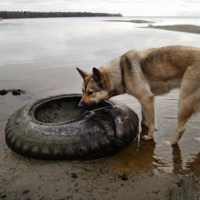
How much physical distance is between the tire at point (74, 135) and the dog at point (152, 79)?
0.47 meters

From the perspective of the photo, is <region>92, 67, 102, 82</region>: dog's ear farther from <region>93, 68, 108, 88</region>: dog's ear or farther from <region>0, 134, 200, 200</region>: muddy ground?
<region>0, 134, 200, 200</region>: muddy ground

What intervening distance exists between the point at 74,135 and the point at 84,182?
83 cm

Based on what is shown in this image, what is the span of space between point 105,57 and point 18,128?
9697mm

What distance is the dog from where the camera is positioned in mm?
3674

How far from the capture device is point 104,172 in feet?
10.3

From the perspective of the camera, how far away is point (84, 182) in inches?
114

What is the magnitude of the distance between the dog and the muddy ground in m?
1.29

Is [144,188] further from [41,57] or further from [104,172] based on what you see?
[41,57]

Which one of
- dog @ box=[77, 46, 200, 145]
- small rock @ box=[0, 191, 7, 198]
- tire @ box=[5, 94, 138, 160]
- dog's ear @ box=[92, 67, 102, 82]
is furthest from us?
dog's ear @ box=[92, 67, 102, 82]

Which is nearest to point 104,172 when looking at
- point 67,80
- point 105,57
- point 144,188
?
point 144,188

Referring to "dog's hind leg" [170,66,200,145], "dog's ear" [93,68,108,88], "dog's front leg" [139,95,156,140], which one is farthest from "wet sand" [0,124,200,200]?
"dog's ear" [93,68,108,88]

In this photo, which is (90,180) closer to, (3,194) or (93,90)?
(3,194)

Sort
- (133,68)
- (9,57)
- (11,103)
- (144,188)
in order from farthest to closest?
(9,57)
(11,103)
(133,68)
(144,188)

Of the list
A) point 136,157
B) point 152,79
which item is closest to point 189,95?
point 152,79
